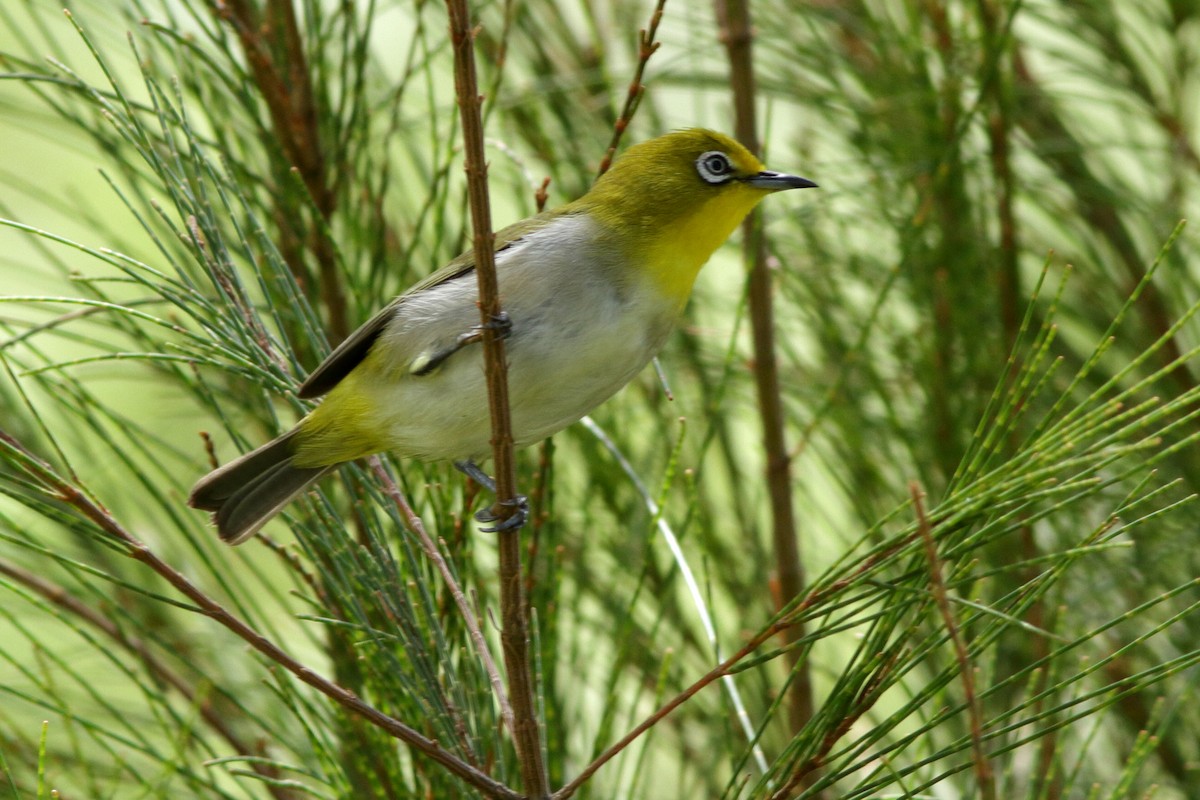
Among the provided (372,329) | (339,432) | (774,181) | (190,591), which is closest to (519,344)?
(372,329)

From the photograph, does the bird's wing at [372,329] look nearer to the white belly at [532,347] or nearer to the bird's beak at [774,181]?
the white belly at [532,347]

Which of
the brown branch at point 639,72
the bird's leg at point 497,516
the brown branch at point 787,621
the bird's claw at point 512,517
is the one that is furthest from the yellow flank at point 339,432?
the brown branch at point 787,621

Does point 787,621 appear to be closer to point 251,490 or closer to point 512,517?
point 512,517

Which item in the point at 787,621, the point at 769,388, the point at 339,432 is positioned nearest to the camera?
the point at 787,621

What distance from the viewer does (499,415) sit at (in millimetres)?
1425

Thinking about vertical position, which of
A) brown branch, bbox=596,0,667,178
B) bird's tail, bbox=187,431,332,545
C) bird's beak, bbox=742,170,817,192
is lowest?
bird's tail, bbox=187,431,332,545

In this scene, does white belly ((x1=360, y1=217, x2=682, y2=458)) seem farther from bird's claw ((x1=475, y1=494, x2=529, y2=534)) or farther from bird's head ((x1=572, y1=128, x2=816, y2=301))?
bird's claw ((x1=475, y1=494, x2=529, y2=534))

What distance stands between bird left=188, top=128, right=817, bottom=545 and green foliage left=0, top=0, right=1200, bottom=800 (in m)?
0.07

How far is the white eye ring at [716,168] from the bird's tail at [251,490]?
75 cm

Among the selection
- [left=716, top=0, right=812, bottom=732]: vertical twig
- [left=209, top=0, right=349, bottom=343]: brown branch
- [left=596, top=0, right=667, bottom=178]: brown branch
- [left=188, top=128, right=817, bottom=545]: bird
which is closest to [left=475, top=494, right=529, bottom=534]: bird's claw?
[left=188, top=128, right=817, bottom=545]: bird

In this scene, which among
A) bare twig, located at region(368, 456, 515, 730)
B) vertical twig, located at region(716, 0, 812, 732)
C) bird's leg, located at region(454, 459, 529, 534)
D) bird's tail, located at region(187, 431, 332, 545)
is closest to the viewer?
bare twig, located at region(368, 456, 515, 730)

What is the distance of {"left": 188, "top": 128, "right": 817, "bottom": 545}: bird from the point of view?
73.5 inches

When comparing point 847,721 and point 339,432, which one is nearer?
point 847,721

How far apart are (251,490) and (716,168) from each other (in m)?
0.87
